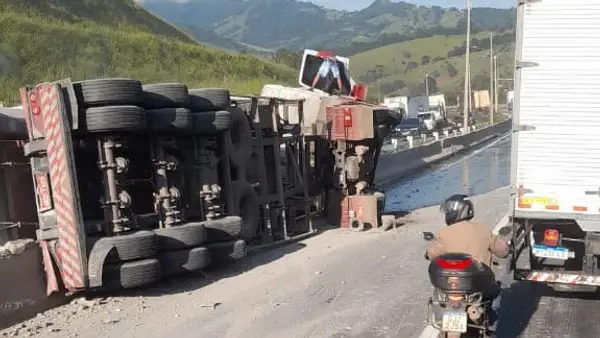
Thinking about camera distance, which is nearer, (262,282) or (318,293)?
(318,293)

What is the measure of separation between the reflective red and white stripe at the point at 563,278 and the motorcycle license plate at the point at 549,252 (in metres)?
0.17

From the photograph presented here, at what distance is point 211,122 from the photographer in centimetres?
907

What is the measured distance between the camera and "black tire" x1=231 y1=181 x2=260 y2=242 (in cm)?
1044

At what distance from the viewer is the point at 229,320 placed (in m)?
6.98

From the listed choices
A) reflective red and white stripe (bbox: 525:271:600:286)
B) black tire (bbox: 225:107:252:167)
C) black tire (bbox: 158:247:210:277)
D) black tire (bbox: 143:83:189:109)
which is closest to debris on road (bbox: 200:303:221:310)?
black tire (bbox: 158:247:210:277)

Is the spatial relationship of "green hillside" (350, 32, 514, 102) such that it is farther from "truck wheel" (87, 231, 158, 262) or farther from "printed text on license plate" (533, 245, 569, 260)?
"truck wheel" (87, 231, 158, 262)

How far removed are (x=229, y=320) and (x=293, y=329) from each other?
744mm

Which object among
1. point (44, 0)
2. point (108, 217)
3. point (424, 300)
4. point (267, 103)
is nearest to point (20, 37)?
point (44, 0)

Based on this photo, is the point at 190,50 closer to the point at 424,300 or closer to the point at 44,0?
the point at 44,0

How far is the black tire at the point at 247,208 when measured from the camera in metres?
10.4

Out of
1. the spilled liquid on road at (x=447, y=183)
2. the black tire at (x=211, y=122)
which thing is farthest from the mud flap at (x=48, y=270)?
the spilled liquid on road at (x=447, y=183)

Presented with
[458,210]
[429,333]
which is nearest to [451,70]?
[429,333]

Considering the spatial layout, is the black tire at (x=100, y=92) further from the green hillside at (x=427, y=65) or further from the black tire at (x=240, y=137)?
the green hillside at (x=427, y=65)

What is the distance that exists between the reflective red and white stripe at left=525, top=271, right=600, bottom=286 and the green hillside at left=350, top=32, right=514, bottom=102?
12091cm
